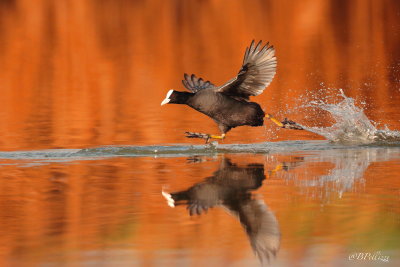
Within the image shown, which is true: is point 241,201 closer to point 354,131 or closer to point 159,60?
point 354,131

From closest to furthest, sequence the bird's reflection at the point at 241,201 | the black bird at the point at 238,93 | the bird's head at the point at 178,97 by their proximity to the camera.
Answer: the bird's reflection at the point at 241,201, the black bird at the point at 238,93, the bird's head at the point at 178,97

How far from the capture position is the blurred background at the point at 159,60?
56.5 ft

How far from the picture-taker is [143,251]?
23.2ft

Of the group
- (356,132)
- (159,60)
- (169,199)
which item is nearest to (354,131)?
(356,132)

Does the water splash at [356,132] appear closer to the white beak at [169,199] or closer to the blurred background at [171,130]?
the blurred background at [171,130]

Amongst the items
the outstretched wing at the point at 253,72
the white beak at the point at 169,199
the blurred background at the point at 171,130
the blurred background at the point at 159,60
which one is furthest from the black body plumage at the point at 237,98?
the white beak at the point at 169,199

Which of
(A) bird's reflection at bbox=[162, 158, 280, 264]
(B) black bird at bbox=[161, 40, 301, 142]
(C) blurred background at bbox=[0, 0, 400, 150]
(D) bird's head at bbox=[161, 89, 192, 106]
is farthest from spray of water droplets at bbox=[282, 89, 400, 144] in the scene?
(A) bird's reflection at bbox=[162, 158, 280, 264]

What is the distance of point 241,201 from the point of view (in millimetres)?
9016

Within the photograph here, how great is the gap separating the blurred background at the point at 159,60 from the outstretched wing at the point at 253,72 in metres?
1.43

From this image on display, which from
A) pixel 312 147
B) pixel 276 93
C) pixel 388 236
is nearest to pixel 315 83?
pixel 276 93

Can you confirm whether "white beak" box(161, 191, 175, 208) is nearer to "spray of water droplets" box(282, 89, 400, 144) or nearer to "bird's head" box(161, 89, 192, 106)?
"bird's head" box(161, 89, 192, 106)

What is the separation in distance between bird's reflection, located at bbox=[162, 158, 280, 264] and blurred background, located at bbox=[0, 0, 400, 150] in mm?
4039

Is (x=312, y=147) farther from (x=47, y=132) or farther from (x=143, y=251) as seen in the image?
(x=143, y=251)

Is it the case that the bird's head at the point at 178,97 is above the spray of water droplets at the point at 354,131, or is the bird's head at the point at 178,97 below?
above
